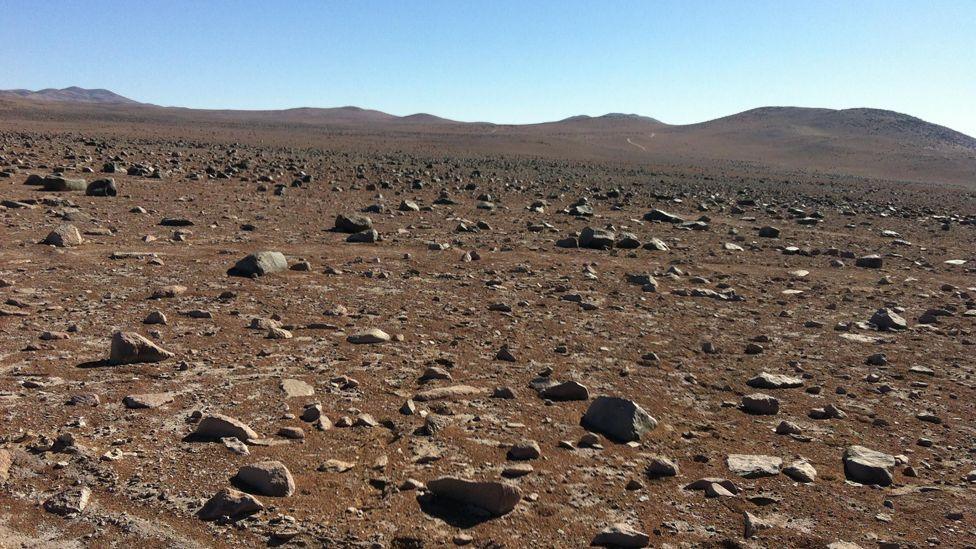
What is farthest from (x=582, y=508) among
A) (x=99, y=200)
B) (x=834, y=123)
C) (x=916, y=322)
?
(x=834, y=123)

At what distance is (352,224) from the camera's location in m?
10.7

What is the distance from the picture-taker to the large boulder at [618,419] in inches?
165

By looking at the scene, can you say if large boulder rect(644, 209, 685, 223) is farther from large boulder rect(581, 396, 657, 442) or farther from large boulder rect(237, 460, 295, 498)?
large boulder rect(237, 460, 295, 498)

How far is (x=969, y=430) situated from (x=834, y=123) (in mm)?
84782

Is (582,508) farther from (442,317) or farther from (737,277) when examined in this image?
(737,277)

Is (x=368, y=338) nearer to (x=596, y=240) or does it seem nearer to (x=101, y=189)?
(x=596, y=240)

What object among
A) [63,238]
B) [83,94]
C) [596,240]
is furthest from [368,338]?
[83,94]

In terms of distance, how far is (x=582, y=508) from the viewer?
343 centimetres

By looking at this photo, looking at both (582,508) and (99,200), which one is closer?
(582,508)

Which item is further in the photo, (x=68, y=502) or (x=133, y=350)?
(x=133, y=350)

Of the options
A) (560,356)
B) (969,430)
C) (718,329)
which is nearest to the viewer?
(969,430)

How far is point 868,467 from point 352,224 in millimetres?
7950

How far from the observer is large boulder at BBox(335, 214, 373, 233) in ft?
35.0

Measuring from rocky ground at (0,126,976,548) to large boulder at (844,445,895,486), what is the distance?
0.05 feet
